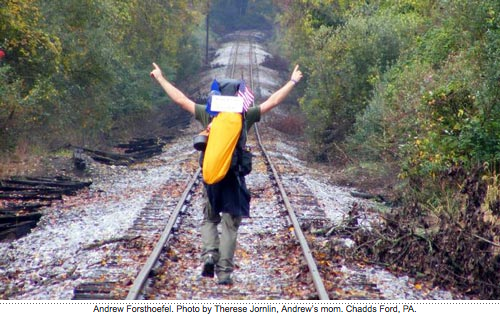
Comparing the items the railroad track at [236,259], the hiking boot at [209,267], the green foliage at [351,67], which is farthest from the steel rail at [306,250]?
the green foliage at [351,67]

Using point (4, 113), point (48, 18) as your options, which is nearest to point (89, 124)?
point (48, 18)

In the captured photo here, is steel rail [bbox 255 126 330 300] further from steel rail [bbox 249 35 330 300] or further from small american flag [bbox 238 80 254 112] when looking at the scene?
small american flag [bbox 238 80 254 112]

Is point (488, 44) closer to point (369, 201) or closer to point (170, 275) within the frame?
point (369, 201)

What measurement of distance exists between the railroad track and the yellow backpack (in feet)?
4.07

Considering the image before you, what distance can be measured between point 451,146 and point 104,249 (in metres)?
6.10

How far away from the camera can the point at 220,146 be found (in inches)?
294

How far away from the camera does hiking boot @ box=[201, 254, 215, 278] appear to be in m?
7.91

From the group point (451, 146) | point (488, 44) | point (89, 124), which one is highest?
point (488, 44)

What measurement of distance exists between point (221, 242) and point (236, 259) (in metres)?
1.27

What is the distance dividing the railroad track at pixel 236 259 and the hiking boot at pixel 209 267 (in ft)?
0.38

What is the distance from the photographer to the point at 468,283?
8.45m

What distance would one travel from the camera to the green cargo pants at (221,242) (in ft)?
26.0

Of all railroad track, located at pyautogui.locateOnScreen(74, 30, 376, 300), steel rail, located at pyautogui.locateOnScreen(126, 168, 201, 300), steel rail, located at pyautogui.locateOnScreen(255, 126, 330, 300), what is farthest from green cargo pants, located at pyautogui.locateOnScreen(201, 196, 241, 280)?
steel rail, located at pyautogui.locateOnScreen(255, 126, 330, 300)

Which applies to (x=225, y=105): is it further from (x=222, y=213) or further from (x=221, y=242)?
(x=221, y=242)
